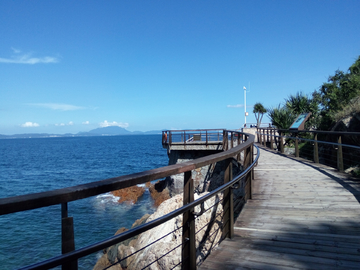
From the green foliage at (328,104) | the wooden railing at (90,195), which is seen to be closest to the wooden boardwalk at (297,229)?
the wooden railing at (90,195)

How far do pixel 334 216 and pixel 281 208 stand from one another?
2.57 ft

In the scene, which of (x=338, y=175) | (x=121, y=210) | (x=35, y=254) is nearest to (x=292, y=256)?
(x=338, y=175)

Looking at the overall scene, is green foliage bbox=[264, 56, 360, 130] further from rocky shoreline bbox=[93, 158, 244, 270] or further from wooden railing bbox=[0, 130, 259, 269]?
wooden railing bbox=[0, 130, 259, 269]

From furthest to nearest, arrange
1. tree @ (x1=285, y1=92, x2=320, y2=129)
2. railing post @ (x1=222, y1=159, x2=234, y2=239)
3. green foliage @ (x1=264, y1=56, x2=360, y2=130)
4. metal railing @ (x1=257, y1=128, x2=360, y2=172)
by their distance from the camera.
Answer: tree @ (x1=285, y1=92, x2=320, y2=129)
green foliage @ (x1=264, y1=56, x2=360, y2=130)
metal railing @ (x1=257, y1=128, x2=360, y2=172)
railing post @ (x1=222, y1=159, x2=234, y2=239)

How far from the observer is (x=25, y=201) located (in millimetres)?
1302

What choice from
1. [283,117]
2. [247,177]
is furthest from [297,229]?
[283,117]

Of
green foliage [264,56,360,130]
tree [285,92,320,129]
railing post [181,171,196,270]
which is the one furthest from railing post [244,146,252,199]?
tree [285,92,320,129]

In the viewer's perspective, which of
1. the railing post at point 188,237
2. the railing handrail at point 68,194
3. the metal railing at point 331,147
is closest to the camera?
the railing handrail at point 68,194

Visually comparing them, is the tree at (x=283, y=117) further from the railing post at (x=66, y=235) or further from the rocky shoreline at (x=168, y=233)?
the railing post at (x=66, y=235)

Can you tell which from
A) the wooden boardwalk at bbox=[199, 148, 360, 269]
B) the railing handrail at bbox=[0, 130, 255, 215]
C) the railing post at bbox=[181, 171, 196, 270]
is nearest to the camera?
the railing handrail at bbox=[0, 130, 255, 215]

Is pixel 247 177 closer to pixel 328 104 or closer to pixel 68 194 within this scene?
pixel 68 194

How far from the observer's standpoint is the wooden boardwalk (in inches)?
114

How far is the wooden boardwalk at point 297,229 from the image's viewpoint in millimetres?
2891

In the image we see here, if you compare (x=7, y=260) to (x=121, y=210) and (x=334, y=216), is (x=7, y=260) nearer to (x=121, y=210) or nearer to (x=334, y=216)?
(x=121, y=210)
